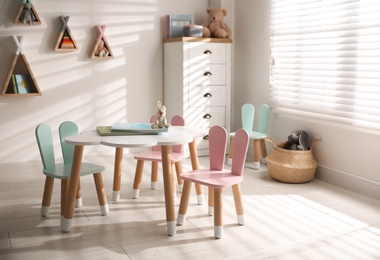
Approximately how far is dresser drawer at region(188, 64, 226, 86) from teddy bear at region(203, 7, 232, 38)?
35cm

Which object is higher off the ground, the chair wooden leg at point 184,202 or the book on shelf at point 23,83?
the book on shelf at point 23,83

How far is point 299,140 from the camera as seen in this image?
378cm

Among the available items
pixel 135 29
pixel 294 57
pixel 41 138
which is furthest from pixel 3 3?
→ pixel 294 57

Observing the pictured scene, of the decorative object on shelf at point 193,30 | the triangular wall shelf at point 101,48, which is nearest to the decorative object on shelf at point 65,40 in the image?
the triangular wall shelf at point 101,48

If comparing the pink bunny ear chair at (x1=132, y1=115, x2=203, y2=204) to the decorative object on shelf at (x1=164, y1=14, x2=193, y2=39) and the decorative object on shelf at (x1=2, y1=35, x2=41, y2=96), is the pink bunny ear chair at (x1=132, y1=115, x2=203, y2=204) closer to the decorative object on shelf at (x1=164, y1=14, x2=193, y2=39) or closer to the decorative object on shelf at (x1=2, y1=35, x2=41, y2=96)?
the decorative object on shelf at (x1=2, y1=35, x2=41, y2=96)

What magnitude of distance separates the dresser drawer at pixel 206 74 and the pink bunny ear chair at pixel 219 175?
1.91 metres

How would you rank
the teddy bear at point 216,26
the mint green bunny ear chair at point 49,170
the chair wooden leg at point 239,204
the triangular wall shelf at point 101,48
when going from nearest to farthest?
the chair wooden leg at point 239,204 → the mint green bunny ear chair at point 49,170 → the triangular wall shelf at point 101,48 → the teddy bear at point 216,26

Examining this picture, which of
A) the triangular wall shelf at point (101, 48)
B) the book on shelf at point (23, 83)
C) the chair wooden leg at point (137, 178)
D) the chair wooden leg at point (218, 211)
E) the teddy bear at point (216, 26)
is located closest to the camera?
the chair wooden leg at point (218, 211)

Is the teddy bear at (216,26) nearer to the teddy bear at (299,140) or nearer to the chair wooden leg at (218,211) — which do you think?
the teddy bear at (299,140)

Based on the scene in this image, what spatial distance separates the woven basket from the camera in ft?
12.0

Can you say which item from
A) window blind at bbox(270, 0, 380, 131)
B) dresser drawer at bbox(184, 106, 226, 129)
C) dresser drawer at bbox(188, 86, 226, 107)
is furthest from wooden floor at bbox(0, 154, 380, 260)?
dresser drawer at bbox(188, 86, 226, 107)

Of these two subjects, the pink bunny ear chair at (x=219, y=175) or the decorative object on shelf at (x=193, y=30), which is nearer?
the pink bunny ear chair at (x=219, y=175)

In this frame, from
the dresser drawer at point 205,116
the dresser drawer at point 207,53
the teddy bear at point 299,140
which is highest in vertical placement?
the dresser drawer at point 207,53

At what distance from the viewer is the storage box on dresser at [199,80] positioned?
4531 millimetres
